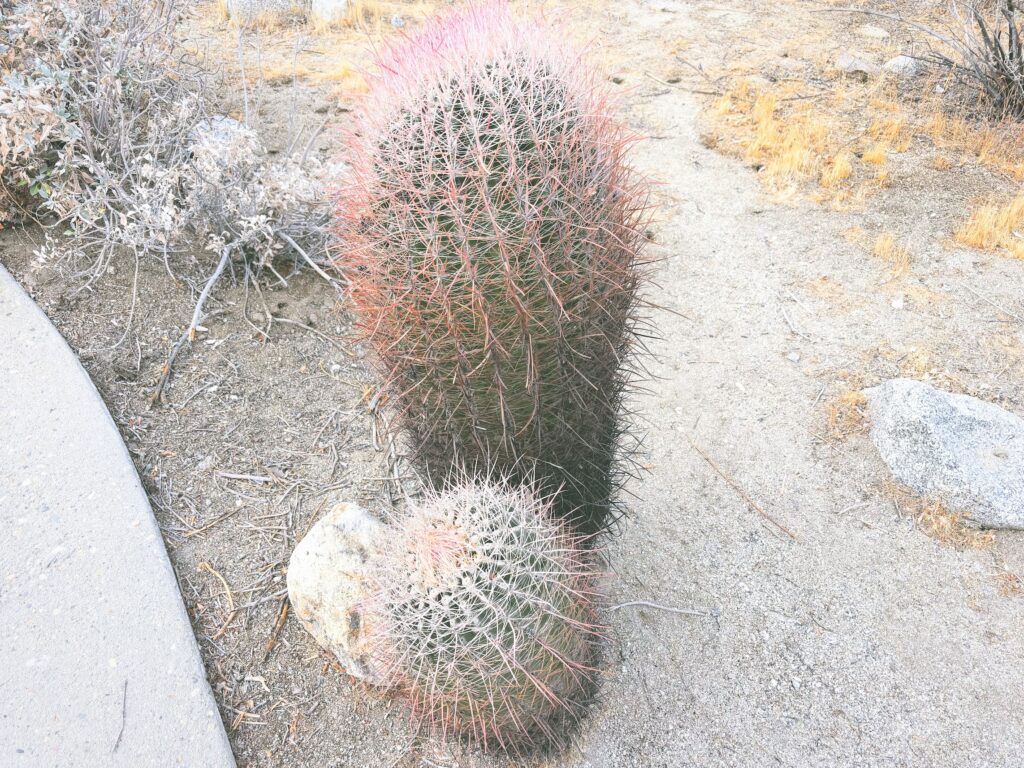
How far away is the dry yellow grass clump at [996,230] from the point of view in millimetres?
4191

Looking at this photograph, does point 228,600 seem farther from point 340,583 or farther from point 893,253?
point 893,253

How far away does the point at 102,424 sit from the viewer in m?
2.81

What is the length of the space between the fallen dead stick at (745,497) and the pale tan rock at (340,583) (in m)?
1.51

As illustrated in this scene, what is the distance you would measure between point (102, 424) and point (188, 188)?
4.63 ft

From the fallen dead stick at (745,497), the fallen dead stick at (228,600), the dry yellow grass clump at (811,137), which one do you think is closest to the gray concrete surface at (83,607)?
the fallen dead stick at (228,600)

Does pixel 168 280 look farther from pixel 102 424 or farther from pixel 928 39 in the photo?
pixel 928 39

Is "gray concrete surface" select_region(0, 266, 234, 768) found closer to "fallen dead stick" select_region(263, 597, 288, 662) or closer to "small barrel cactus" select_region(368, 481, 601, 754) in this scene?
"fallen dead stick" select_region(263, 597, 288, 662)

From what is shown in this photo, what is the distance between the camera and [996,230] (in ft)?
13.8

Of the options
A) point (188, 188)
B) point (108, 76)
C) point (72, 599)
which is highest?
point (108, 76)

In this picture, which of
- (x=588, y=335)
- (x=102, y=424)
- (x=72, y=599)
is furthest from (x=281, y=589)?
(x=588, y=335)

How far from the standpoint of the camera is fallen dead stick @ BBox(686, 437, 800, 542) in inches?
111

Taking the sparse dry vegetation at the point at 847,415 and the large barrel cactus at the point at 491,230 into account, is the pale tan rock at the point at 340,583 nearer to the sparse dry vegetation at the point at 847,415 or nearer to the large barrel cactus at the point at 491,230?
the large barrel cactus at the point at 491,230

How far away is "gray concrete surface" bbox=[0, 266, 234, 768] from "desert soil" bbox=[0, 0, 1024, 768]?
4.7 inches

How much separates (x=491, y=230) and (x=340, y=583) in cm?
114
